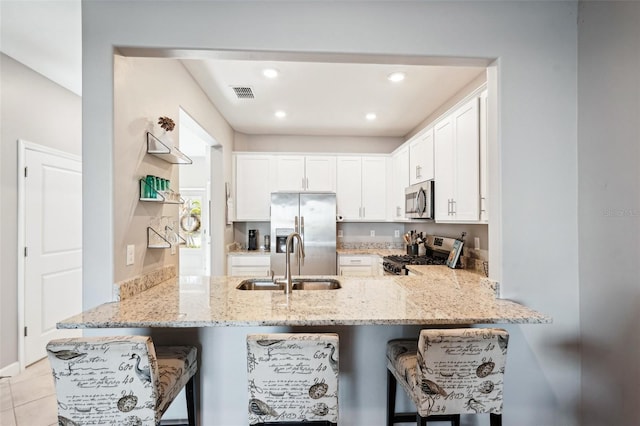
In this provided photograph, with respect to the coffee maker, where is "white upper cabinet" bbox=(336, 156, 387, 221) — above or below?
above

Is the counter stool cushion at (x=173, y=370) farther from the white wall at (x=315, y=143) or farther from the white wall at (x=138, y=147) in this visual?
the white wall at (x=315, y=143)

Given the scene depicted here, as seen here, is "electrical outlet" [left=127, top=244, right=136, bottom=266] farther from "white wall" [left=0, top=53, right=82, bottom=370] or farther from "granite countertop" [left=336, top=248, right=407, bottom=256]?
"granite countertop" [left=336, top=248, right=407, bottom=256]

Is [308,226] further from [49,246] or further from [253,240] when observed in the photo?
[49,246]

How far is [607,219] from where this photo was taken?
1571 mm

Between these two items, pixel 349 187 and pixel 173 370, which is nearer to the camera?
pixel 173 370

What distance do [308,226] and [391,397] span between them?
2729 mm

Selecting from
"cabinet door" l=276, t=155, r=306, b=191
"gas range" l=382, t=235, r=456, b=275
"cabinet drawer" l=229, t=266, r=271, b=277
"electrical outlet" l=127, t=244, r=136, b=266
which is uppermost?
"cabinet door" l=276, t=155, r=306, b=191

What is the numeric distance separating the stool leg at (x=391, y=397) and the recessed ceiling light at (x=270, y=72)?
2.44 m

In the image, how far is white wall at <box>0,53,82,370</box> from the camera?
2600mm

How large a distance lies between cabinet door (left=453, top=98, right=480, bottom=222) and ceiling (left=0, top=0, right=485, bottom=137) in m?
0.35

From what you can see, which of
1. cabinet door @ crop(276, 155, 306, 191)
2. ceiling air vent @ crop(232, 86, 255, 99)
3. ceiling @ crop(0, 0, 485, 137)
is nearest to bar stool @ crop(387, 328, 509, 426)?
ceiling @ crop(0, 0, 485, 137)

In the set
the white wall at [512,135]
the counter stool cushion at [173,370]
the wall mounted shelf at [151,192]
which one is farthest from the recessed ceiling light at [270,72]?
the counter stool cushion at [173,370]

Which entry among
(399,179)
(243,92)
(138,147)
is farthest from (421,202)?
(138,147)

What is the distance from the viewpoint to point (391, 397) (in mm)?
1611
